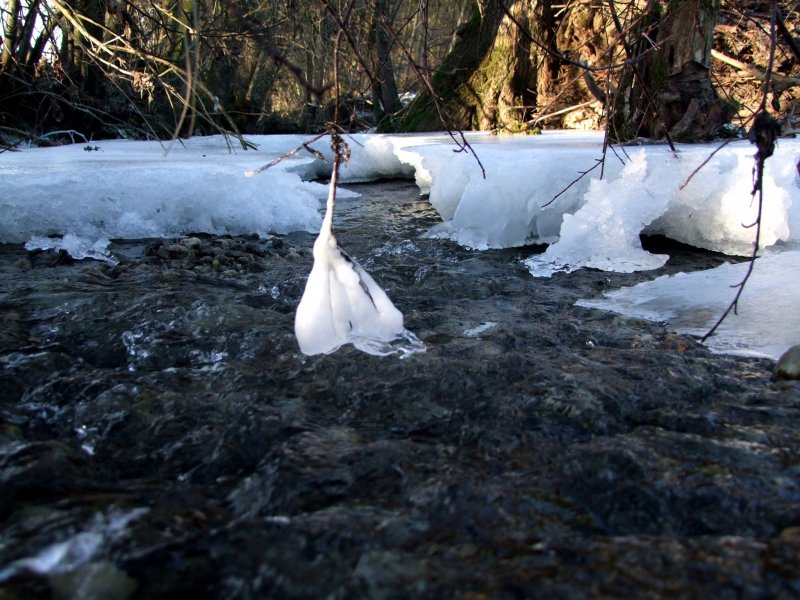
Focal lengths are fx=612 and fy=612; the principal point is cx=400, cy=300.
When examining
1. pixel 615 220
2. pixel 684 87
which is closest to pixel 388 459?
pixel 615 220

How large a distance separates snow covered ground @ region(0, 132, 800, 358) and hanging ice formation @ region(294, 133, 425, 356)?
171 centimetres

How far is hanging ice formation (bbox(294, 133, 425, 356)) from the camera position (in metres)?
1.64

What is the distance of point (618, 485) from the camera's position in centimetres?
153

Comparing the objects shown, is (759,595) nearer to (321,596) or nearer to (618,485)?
(618,485)

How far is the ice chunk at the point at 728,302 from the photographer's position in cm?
250

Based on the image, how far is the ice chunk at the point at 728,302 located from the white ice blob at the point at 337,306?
1.49 meters

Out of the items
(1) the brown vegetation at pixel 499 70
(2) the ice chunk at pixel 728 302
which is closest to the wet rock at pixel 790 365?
(2) the ice chunk at pixel 728 302

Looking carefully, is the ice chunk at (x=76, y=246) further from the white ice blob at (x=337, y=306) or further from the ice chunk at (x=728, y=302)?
the ice chunk at (x=728, y=302)

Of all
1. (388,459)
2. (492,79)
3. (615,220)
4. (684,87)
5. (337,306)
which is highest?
(492,79)

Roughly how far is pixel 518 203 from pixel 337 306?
3.36 meters

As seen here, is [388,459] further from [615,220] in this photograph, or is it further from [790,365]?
[615,220]

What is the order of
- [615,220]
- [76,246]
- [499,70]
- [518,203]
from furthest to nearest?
[499,70] < [518,203] < [76,246] < [615,220]

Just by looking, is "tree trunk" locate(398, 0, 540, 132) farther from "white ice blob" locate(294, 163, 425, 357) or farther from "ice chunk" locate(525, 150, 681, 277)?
"white ice blob" locate(294, 163, 425, 357)

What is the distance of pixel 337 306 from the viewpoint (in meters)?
1.70
